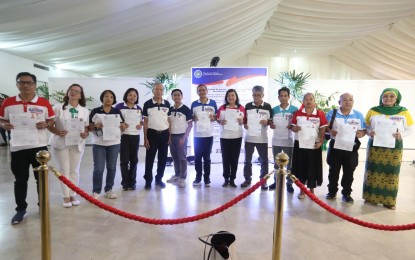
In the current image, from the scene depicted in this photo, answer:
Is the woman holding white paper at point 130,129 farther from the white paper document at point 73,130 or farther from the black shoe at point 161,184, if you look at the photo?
the white paper document at point 73,130

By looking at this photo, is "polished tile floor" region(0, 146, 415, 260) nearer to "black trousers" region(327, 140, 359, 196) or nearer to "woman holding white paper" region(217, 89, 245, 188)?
"black trousers" region(327, 140, 359, 196)

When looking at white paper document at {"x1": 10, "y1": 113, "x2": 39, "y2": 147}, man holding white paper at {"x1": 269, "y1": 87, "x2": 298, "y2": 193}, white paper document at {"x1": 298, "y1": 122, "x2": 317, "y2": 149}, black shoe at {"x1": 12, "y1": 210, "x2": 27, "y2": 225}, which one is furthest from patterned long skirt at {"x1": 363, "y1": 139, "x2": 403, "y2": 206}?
black shoe at {"x1": 12, "y1": 210, "x2": 27, "y2": 225}

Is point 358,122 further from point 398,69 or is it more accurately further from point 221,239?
point 398,69

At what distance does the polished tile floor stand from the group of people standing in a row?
0.27 metres

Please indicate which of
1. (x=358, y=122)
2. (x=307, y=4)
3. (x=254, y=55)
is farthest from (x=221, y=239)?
(x=254, y=55)

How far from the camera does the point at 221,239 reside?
2.12 meters

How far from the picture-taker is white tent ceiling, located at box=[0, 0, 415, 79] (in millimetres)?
5562

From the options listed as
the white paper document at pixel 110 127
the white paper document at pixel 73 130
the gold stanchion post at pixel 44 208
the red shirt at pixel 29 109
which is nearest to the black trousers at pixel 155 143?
the white paper document at pixel 110 127

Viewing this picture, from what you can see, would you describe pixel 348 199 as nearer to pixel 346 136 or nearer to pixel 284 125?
pixel 346 136

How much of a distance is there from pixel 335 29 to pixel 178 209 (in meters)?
10.8

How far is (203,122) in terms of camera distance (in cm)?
422

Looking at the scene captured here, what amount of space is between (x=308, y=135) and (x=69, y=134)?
296 cm

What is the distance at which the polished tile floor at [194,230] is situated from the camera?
236 cm

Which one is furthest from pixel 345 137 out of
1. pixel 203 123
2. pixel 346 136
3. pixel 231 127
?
pixel 203 123
